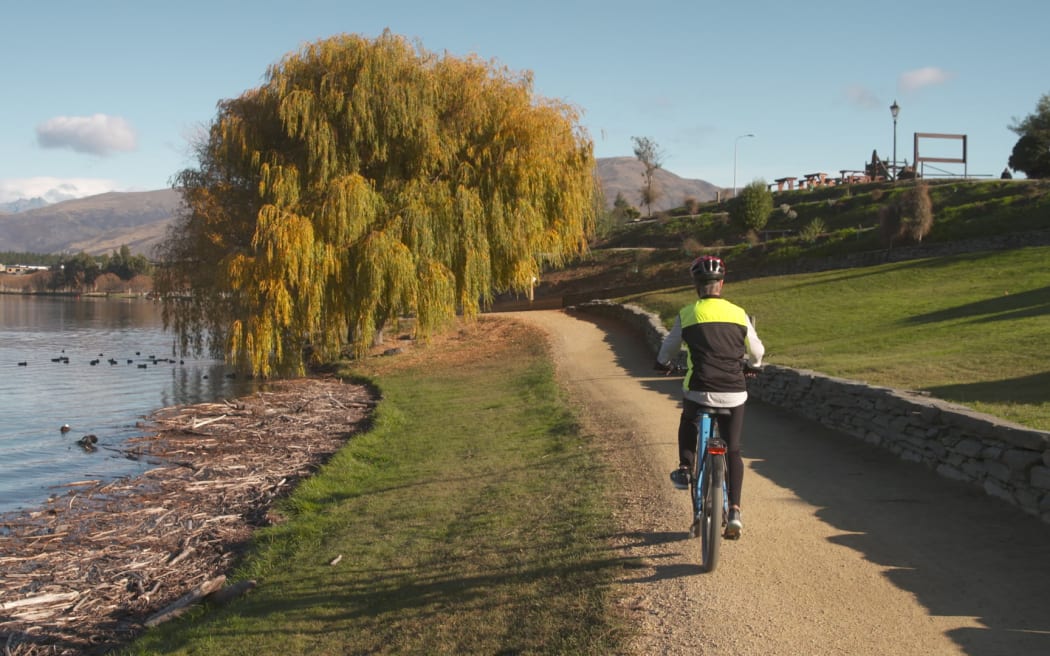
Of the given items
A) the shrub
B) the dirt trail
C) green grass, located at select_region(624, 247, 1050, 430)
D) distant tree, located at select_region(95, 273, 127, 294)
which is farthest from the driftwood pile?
distant tree, located at select_region(95, 273, 127, 294)

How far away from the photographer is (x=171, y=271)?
2561 centimetres

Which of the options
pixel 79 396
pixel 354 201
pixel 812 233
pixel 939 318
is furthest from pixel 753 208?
pixel 79 396

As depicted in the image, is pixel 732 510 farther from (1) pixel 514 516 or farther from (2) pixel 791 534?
(1) pixel 514 516

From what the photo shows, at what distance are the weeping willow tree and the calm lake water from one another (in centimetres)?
227

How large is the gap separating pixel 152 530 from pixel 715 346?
7.75m

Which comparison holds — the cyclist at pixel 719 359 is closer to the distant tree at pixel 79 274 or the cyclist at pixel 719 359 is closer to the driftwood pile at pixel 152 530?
the driftwood pile at pixel 152 530

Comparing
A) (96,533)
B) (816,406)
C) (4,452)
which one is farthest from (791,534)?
(4,452)

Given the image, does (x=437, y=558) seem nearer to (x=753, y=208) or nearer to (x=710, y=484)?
(x=710, y=484)

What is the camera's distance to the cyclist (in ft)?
22.1

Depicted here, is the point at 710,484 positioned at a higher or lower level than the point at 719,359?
lower

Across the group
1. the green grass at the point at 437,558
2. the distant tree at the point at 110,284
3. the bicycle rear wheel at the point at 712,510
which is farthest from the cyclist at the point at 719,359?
the distant tree at the point at 110,284

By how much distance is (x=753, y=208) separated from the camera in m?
57.2

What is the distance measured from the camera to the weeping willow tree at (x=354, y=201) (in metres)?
22.8

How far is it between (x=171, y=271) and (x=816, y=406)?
764 inches
